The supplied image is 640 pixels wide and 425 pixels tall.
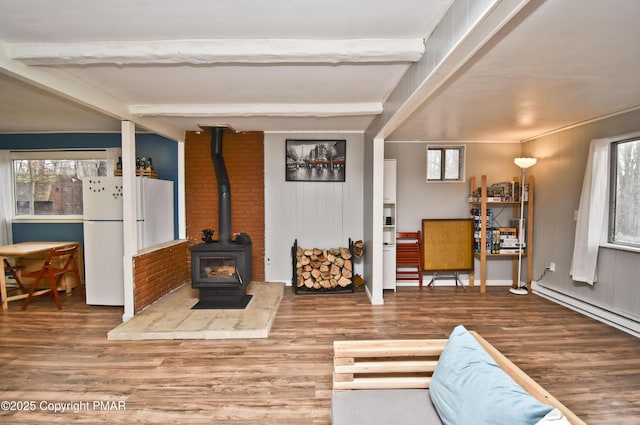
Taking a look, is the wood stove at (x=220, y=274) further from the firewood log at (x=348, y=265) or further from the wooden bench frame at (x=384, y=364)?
the wooden bench frame at (x=384, y=364)

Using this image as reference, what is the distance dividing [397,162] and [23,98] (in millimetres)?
4913

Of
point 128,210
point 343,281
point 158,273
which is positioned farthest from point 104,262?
point 343,281

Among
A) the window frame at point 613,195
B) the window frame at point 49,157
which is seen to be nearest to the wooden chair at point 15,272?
the window frame at point 49,157

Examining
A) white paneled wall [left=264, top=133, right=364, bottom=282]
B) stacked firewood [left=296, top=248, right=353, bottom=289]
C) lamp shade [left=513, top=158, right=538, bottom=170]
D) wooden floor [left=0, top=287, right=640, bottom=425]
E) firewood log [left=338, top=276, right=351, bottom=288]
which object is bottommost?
wooden floor [left=0, top=287, right=640, bottom=425]

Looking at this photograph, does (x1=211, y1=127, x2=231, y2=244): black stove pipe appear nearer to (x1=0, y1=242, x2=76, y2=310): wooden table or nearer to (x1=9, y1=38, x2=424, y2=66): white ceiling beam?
(x1=9, y1=38, x2=424, y2=66): white ceiling beam

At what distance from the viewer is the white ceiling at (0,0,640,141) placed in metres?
1.79

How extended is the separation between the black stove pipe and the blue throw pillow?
344 centimetres

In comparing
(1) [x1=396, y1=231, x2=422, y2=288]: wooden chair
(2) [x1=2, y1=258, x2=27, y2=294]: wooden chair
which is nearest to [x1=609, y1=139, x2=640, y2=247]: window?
(1) [x1=396, y1=231, x2=422, y2=288]: wooden chair

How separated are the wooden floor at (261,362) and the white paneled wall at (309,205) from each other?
1.21m

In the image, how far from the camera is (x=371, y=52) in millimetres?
2180

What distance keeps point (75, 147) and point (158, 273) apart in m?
2.58

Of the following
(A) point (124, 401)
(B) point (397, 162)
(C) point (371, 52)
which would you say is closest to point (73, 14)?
(C) point (371, 52)

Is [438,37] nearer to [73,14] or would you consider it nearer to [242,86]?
→ [242,86]

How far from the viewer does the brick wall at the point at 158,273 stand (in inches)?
148
